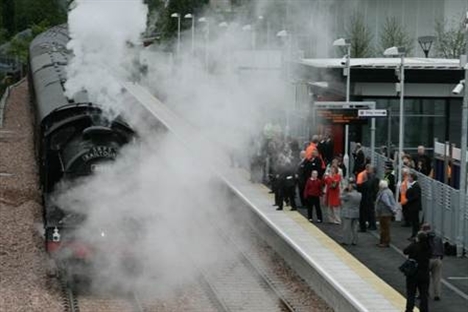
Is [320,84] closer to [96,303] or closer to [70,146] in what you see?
[70,146]

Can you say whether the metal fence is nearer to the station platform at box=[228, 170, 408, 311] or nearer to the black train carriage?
the station platform at box=[228, 170, 408, 311]

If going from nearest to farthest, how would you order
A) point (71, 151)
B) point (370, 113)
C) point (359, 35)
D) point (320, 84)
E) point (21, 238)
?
1. point (71, 151)
2. point (21, 238)
3. point (370, 113)
4. point (320, 84)
5. point (359, 35)

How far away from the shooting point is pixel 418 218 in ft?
68.4

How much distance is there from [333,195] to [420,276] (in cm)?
683

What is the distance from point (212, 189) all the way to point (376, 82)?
620 centimetres

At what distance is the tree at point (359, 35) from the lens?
41.7 metres

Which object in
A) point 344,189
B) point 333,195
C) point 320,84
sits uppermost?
point 320,84

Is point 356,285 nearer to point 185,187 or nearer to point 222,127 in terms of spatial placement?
point 185,187

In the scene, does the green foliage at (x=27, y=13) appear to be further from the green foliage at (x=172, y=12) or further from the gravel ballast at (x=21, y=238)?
the gravel ballast at (x=21, y=238)

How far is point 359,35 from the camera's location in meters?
43.2

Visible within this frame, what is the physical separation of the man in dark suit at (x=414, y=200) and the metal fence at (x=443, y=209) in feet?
1.38

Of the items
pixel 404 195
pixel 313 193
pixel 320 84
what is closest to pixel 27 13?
pixel 320 84

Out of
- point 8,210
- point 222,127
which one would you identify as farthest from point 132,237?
point 222,127

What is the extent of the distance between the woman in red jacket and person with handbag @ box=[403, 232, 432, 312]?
22.0ft
